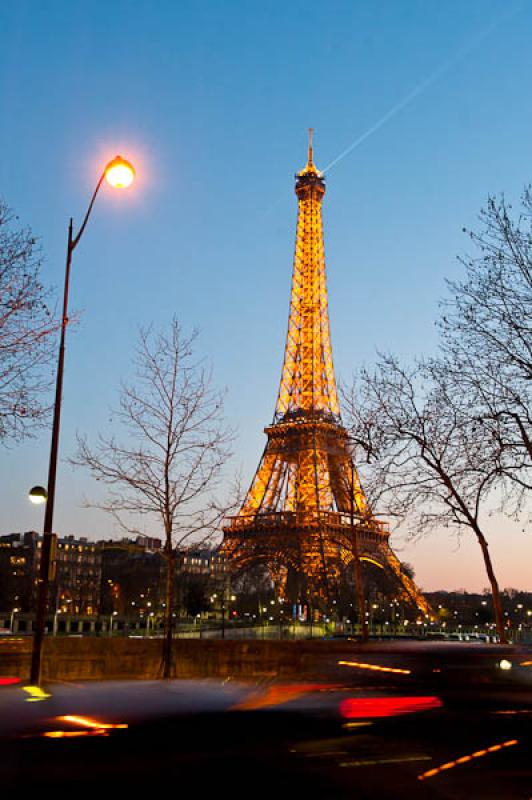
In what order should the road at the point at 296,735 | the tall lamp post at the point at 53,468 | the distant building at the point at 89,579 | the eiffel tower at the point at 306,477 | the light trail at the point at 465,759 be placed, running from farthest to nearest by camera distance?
1. the distant building at the point at 89,579
2. the eiffel tower at the point at 306,477
3. the tall lamp post at the point at 53,468
4. the light trail at the point at 465,759
5. the road at the point at 296,735

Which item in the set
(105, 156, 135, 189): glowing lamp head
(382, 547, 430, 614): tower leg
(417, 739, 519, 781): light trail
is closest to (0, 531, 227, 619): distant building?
(382, 547, 430, 614): tower leg

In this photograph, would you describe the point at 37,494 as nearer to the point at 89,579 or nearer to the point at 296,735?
the point at 296,735

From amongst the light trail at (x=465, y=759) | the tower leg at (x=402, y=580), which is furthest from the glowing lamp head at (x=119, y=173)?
the tower leg at (x=402, y=580)

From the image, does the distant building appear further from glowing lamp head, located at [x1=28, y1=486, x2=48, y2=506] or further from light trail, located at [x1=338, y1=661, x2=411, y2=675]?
light trail, located at [x1=338, y1=661, x2=411, y2=675]

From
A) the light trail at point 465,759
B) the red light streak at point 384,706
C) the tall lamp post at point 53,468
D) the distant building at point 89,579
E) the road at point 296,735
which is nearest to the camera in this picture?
the road at point 296,735

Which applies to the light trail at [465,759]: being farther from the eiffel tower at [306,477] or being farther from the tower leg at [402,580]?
the tower leg at [402,580]

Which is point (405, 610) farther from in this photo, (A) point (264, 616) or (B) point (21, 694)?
(B) point (21, 694)

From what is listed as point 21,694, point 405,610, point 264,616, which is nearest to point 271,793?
point 21,694
